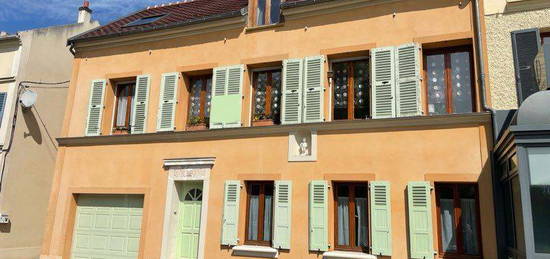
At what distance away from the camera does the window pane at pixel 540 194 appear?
18.7 ft

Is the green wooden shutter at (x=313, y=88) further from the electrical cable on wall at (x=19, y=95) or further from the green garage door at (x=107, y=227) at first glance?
the electrical cable on wall at (x=19, y=95)

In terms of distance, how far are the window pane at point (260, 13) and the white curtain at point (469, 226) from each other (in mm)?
6076

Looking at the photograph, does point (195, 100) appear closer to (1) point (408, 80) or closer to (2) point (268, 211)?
(2) point (268, 211)

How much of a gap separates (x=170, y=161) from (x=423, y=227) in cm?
593

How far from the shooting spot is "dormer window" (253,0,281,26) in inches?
426

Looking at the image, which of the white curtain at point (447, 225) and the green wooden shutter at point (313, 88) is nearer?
the white curtain at point (447, 225)

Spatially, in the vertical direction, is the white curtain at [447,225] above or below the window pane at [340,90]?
below

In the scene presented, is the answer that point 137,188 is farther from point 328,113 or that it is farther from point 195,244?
point 328,113

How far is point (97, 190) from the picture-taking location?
11453 mm

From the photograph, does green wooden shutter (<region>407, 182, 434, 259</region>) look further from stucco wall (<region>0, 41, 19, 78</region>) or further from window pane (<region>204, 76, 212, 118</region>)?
stucco wall (<region>0, 41, 19, 78</region>)

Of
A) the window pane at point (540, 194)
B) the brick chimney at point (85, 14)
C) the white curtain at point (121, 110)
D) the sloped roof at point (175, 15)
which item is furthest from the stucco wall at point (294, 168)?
the brick chimney at point (85, 14)

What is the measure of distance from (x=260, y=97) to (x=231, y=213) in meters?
2.79

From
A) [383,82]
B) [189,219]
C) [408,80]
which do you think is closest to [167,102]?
[189,219]

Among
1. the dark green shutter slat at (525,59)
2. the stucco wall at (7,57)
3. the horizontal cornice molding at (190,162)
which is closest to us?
the dark green shutter slat at (525,59)
